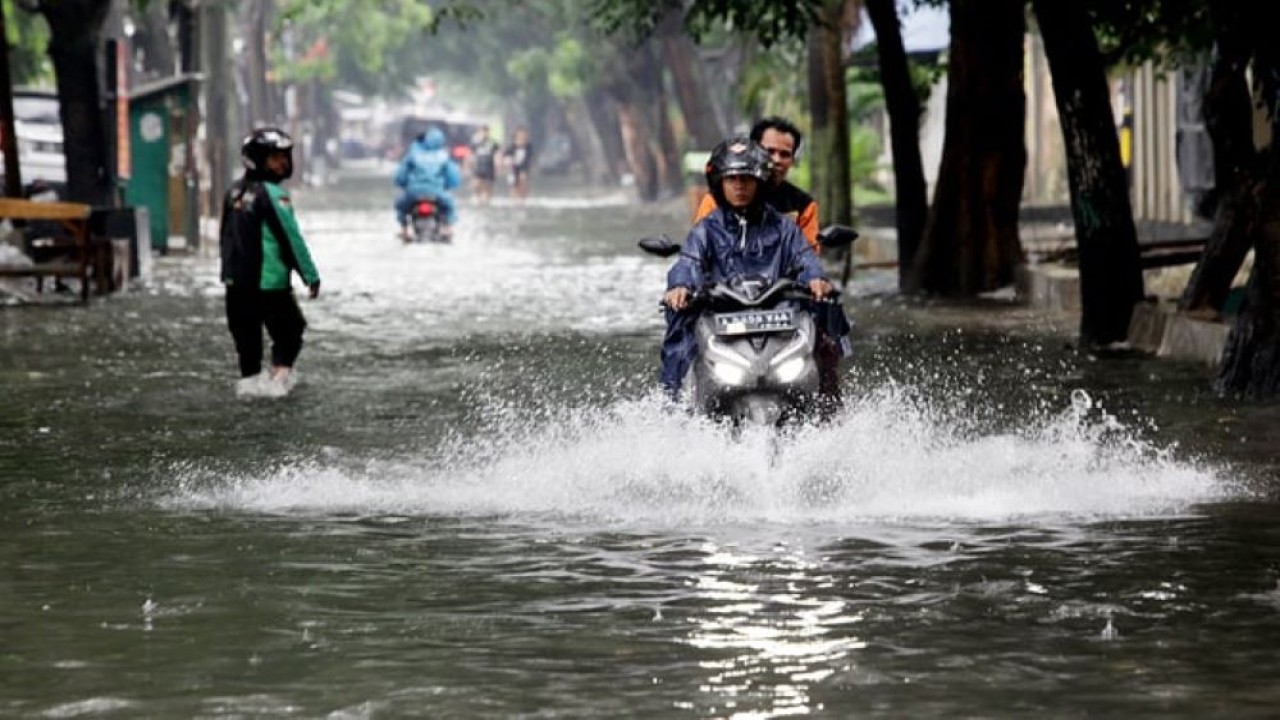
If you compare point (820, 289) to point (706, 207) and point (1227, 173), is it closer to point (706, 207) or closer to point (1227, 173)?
point (706, 207)

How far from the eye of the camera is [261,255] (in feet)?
60.3

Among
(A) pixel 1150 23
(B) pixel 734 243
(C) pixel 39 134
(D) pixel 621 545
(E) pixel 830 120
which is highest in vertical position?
(A) pixel 1150 23

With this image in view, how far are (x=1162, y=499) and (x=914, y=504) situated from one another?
1.03 m

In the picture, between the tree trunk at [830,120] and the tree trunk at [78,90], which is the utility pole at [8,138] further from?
the tree trunk at [830,120]

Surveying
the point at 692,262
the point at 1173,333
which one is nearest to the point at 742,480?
the point at 692,262

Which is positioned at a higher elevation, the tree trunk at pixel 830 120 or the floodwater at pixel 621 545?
the tree trunk at pixel 830 120

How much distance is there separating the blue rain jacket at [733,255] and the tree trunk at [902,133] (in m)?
15.2

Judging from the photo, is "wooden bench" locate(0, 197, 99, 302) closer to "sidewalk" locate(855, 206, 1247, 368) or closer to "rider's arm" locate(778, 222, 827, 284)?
"sidewalk" locate(855, 206, 1247, 368)

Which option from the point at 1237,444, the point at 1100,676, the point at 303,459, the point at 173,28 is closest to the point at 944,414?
the point at 1237,444

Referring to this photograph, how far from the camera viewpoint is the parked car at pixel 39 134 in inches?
1592

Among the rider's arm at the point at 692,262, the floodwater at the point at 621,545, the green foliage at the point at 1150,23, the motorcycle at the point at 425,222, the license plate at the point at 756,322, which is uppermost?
the green foliage at the point at 1150,23

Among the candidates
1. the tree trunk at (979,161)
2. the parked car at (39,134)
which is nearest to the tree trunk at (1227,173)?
the tree trunk at (979,161)

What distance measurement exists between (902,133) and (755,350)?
53.8 feet

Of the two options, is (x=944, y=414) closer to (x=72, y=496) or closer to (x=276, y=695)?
(x=72, y=496)
